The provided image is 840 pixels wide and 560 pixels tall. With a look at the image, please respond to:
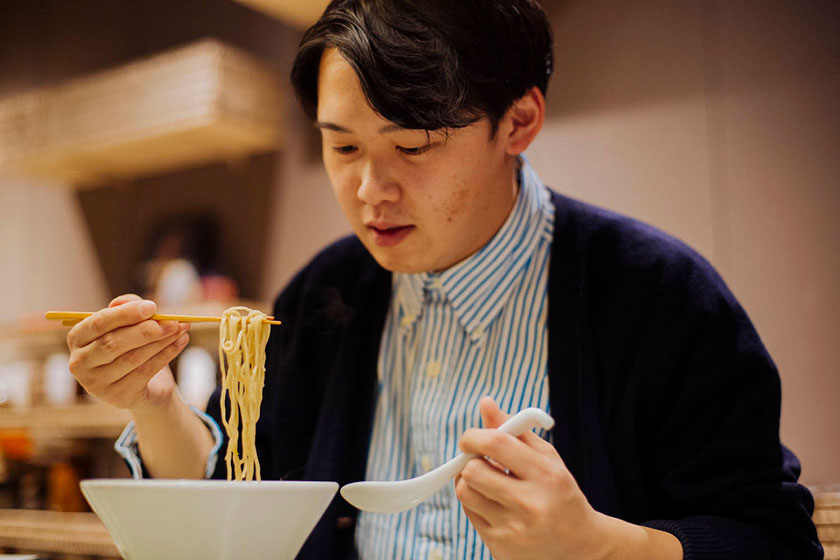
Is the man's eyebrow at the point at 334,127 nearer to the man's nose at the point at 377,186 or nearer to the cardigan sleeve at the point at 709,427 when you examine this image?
the man's nose at the point at 377,186

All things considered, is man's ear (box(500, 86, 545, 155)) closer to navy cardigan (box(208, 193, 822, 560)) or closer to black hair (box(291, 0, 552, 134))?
black hair (box(291, 0, 552, 134))

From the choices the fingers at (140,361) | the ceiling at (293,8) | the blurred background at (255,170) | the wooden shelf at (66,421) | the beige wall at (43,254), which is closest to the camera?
the fingers at (140,361)

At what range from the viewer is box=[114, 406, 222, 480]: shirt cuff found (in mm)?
1140

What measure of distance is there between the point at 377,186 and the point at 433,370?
35 centimetres

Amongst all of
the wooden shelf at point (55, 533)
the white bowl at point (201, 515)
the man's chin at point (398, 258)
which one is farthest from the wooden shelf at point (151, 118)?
the white bowl at point (201, 515)

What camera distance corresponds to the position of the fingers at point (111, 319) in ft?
2.98

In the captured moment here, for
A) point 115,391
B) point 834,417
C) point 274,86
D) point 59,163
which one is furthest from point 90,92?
point 834,417

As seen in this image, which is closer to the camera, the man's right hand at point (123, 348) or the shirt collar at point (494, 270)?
the man's right hand at point (123, 348)

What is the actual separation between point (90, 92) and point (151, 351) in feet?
7.56

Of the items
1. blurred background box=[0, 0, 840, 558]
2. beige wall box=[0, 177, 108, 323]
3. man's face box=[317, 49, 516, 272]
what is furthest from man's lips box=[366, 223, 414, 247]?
beige wall box=[0, 177, 108, 323]

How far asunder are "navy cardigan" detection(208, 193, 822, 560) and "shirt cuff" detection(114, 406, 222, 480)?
5cm

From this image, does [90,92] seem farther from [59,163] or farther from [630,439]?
[630,439]

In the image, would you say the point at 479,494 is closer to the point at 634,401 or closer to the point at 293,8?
the point at 634,401

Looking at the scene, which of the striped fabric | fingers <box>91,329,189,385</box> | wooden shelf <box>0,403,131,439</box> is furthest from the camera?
wooden shelf <box>0,403,131,439</box>
